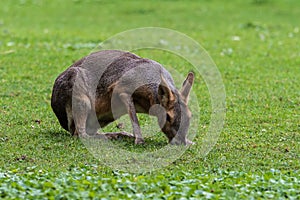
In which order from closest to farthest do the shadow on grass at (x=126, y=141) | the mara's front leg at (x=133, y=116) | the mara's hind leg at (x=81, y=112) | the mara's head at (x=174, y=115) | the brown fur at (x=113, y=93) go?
the mara's head at (x=174, y=115)
the brown fur at (x=113, y=93)
the shadow on grass at (x=126, y=141)
the mara's front leg at (x=133, y=116)
the mara's hind leg at (x=81, y=112)

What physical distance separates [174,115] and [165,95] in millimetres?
266

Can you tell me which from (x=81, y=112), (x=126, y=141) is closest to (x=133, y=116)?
(x=126, y=141)

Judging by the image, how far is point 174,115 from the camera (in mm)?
8078

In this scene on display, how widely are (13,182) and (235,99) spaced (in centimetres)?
536

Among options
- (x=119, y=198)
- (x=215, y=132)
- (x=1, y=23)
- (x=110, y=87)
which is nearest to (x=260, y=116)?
(x=215, y=132)

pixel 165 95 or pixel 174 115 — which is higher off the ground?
pixel 165 95

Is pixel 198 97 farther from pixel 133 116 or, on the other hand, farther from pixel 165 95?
pixel 165 95

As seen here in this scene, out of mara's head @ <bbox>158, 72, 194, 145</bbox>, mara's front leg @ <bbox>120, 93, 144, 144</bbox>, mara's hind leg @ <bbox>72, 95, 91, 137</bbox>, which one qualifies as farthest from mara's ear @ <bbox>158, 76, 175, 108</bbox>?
mara's hind leg @ <bbox>72, 95, 91, 137</bbox>

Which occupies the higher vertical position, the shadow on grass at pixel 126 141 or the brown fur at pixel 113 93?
the brown fur at pixel 113 93

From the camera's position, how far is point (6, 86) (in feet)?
38.5

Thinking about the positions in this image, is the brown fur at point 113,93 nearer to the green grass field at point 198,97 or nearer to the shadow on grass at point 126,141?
the shadow on grass at point 126,141

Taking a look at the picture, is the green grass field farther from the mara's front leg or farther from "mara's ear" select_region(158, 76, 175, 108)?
"mara's ear" select_region(158, 76, 175, 108)

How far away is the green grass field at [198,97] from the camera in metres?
6.52

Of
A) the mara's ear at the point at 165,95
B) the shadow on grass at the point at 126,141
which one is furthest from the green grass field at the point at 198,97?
the mara's ear at the point at 165,95
